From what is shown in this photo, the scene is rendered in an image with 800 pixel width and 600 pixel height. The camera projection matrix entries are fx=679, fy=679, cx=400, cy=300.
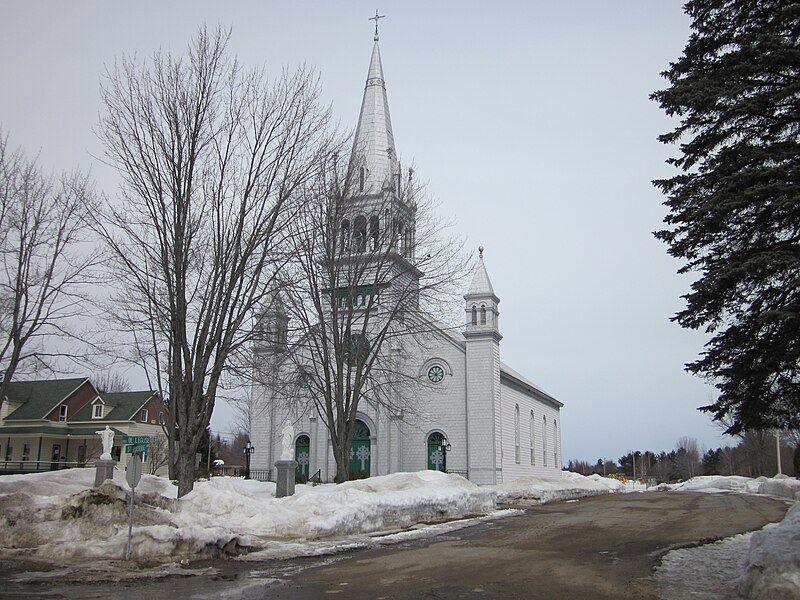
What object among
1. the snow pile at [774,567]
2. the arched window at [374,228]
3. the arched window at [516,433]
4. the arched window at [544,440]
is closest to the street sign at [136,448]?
the arched window at [374,228]

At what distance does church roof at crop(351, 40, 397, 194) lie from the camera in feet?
119

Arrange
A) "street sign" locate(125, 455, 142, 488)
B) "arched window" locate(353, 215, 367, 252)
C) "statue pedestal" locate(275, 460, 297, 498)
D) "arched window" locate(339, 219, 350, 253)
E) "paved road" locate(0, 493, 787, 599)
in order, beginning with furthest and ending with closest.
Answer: "arched window" locate(353, 215, 367, 252)
"arched window" locate(339, 219, 350, 253)
"statue pedestal" locate(275, 460, 297, 498)
"street sign" locate(125, 455, 142, 488)
"paved road" locate(0, 493, 787, 599)

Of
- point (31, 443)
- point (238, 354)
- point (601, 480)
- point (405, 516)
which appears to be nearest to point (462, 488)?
point (405, 516)

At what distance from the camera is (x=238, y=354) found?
1944 centimetres

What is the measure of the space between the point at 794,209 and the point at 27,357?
25022 mm

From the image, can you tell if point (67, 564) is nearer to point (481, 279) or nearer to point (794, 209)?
point (794, 209)

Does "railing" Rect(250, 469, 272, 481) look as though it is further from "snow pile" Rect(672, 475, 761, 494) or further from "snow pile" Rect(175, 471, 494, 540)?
"snow pile" Rect(672, 475, 761, 494)

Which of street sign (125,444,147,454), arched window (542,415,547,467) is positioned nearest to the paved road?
street sign (125,444,147,454)

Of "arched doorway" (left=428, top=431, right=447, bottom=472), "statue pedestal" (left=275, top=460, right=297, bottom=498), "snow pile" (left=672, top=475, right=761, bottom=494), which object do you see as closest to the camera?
"statue pedestal" (left=275, top=460, right=297, bottom=498)

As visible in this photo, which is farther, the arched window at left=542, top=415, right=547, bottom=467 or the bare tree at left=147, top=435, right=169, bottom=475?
the arched window at left=542, top=415, right=547, bottom=467

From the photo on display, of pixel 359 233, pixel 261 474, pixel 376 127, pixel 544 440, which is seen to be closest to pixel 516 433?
pixel 544 440

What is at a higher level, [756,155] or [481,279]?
[481,279]

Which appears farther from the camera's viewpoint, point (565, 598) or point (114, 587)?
point (114, 587)

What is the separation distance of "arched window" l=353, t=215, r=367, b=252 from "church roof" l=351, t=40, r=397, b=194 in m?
9.05
